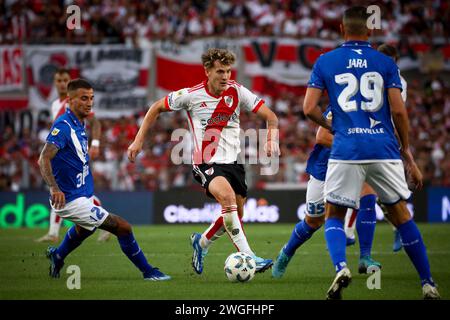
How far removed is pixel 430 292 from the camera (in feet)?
23.7

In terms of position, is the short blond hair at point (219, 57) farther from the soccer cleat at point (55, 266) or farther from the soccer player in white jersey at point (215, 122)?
the soccer cleat at point (55, 266)

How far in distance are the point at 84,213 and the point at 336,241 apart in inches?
116

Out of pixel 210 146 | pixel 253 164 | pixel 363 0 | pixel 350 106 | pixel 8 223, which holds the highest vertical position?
pixel 363 0

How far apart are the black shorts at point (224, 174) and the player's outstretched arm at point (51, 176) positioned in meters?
1.58

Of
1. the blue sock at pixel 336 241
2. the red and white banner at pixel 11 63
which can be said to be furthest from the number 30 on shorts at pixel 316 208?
the red and white banner at pixel 11 63

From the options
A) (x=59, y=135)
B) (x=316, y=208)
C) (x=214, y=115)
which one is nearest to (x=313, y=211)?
(x=316, y=208)

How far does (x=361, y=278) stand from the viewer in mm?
9273

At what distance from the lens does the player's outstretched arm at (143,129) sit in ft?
29.3

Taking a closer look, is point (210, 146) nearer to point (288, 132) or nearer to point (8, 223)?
point (8, 223)

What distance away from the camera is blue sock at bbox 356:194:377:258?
9.70 m
